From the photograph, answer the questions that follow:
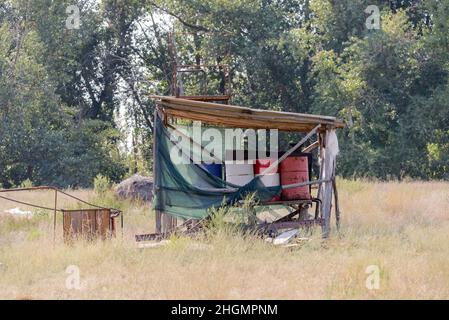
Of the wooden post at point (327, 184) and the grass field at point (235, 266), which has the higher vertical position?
the wooden post at point (327, 184)

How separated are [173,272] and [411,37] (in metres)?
22.2

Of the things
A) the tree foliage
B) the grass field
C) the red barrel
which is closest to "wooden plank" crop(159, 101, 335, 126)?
the red barrel

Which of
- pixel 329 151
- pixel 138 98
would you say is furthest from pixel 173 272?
pixel 138 98

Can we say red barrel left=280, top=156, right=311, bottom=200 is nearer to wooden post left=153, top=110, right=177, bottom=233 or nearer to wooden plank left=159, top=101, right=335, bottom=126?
wooden plank left=159, top=101, right=335, bottom=126

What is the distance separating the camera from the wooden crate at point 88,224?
40.4 feet

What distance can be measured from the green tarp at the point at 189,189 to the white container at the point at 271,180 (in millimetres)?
253

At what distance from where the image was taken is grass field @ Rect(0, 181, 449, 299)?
8422 mm

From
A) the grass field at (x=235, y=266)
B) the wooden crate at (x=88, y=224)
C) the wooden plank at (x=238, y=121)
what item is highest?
the wooden plank at (x=238, y=121)

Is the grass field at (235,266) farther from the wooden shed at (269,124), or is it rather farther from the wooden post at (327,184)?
the wooden shed at (269,124)

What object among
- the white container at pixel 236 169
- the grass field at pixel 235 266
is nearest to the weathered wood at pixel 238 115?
the white container at pixel 236 169

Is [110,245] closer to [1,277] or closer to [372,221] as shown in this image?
[1,277]

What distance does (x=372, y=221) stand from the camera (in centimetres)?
1559

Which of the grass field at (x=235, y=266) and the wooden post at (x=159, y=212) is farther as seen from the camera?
the wooden post at (x=159, y=212)

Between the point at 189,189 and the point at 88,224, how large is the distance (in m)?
1.73
